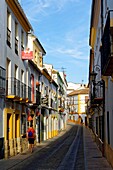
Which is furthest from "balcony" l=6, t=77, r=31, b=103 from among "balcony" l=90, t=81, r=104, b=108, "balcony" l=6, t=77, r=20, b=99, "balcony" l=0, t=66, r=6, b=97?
"balcony" l=90, t=81, r=104, b=108

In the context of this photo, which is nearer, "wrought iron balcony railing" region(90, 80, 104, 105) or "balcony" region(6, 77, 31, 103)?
"balcony" region(6, 77, 31, 103)

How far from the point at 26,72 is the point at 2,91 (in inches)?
287

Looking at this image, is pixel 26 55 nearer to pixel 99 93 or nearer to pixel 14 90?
pixel 14 90

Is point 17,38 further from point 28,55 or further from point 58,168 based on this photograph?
point 58,168

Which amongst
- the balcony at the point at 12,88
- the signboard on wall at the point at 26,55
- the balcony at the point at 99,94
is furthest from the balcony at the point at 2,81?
the signboard on wall at the point at 26,55

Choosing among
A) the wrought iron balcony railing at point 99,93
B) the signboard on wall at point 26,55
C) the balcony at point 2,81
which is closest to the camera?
the balcony at point 2,81

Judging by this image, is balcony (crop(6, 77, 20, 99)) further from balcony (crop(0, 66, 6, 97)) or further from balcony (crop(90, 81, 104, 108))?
balcony (crop(90, 81, 104, 108))

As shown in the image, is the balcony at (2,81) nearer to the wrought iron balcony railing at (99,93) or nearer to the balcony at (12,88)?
the balcony at (12,88)

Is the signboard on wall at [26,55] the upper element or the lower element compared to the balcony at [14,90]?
upper

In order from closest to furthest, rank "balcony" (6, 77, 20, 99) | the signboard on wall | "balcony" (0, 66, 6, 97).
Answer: "balcony" (0, 66, 6, 97) → "balcony" (6, 77, 20, 99) → the signboard on wall

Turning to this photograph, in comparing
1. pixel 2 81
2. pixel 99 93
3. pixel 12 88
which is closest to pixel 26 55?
pixel 12 88

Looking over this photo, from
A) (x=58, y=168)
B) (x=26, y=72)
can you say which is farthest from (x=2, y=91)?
(x=26, y=72)

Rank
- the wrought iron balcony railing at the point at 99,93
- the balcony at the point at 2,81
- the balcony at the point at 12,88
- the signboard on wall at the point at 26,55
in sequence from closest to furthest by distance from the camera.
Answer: the balcony at the point at 2,81, the balcony at the point at 12,88, the wrought iron balcony railing at the point at 99,93, the signboard on wall at the point at 26,55

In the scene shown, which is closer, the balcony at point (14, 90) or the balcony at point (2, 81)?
the balcony at point (2, 81)
